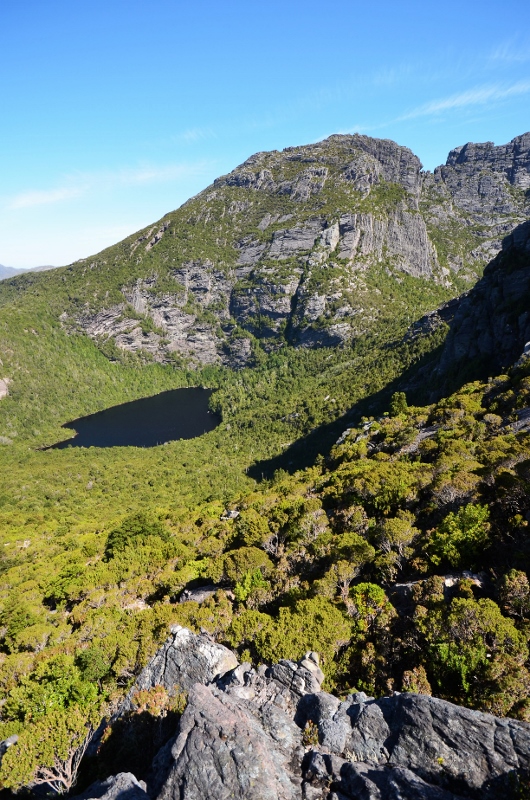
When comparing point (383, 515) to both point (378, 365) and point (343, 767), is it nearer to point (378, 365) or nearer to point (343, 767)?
point (343, 767)

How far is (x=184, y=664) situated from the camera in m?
21.5

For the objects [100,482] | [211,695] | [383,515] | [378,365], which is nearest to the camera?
[211,695]

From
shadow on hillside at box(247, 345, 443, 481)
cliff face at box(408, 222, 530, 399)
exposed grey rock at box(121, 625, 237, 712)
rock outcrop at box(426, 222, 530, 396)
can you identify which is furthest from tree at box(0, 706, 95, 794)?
shadow on hillside at box(247, 345, 443, 481)

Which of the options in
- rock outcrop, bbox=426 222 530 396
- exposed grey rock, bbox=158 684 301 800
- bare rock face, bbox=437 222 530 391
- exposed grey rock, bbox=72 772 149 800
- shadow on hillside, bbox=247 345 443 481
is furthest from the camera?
shadow on hillside, bbox=247 345 443 481

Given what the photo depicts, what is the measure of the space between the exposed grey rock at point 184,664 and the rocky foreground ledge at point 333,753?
3.91 meters

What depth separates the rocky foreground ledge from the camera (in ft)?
42.6

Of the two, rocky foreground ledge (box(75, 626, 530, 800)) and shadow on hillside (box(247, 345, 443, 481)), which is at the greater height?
rocky foreground ledge (box(75, 626, 530, 800))

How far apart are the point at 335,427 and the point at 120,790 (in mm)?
115706

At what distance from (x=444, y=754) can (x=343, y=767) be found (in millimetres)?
3451

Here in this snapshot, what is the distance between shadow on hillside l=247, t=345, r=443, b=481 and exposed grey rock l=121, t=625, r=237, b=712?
86.2 meters

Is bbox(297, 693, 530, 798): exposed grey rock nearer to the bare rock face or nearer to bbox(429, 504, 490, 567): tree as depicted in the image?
bbox(429, 504, 490, 567): tree

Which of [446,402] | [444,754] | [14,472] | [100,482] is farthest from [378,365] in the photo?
[444,754]

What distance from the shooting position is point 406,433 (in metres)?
60.9

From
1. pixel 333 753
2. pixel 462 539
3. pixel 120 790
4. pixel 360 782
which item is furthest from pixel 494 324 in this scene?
pixel 120 790
